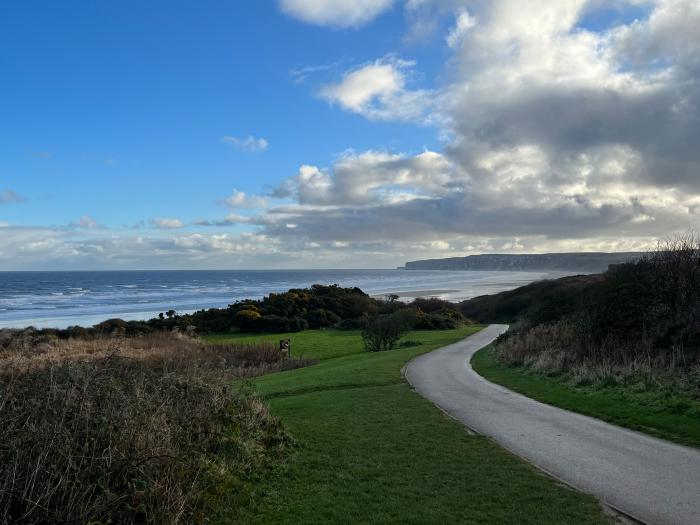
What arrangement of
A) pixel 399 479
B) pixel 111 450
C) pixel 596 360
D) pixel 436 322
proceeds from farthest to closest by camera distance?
pixel 436 322
pixel 596 360
pixel 399 479
pixel 111 450

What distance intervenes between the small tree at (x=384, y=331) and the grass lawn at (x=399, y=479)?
78.2 feet

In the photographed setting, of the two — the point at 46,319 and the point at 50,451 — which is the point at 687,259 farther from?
the point at 46,319

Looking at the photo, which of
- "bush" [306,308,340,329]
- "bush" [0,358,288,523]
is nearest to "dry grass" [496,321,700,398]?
"bush" [0,358,288,523]

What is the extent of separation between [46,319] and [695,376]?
64.1 metres

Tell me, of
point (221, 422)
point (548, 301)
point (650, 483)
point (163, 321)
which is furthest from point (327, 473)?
point (163, 321)

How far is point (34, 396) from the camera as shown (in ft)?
23.6

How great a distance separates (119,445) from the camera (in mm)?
6727

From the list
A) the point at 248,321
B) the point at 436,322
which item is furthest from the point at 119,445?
the point at 436,322

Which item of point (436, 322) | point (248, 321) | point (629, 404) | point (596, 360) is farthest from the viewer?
point (436, 322)

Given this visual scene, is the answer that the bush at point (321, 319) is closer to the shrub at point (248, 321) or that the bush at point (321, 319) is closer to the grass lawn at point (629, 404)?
the shrub at point (248, 321)

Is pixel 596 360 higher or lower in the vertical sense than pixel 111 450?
lower

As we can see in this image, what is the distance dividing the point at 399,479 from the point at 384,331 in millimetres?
29718

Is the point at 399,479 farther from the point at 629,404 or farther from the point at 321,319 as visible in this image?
the point at 321,319

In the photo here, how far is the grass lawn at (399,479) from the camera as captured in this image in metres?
6.83
